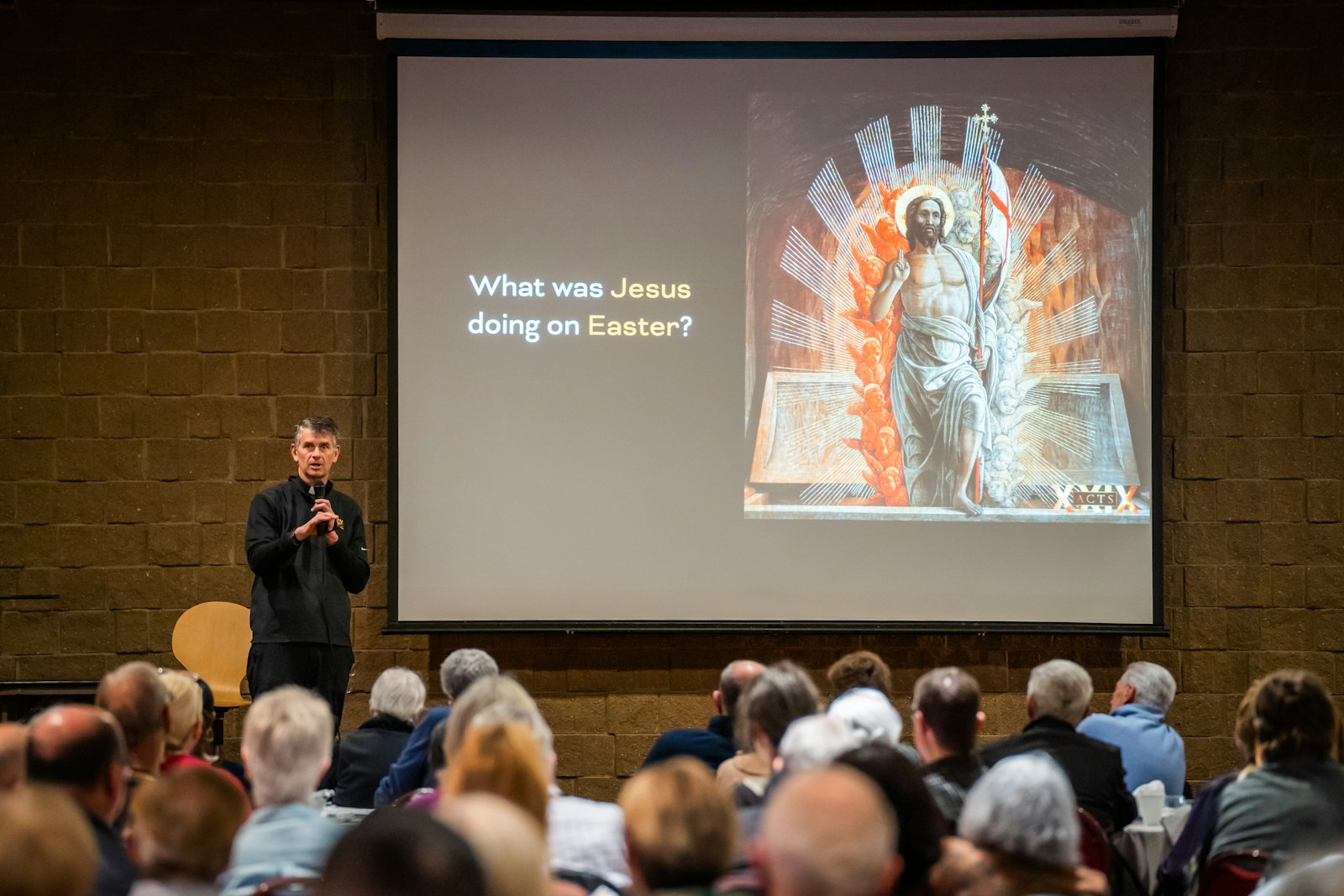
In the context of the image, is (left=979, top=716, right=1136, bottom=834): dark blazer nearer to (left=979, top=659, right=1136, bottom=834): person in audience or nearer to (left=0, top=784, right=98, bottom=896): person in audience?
(left=979, top=659, right=1136, bottom=834): person in audience

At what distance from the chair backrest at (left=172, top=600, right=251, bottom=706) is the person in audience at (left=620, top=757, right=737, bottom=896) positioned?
13.8 feet

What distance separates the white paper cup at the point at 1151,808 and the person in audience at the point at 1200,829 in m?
0.46

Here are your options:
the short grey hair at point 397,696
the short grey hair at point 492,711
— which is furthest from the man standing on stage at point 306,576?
the short grey hair at point 492,711

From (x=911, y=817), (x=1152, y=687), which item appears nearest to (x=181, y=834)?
(x=911, y=817)

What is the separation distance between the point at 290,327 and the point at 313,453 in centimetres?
138

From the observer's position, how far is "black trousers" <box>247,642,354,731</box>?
4.62 m

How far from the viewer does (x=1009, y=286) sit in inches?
228

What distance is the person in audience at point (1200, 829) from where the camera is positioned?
112 inches

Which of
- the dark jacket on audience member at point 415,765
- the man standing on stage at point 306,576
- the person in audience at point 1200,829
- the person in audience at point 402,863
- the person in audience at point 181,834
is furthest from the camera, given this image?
the man standing on stage at point 306,576

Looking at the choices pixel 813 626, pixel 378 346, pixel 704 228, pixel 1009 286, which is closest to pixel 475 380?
pixel 378 346

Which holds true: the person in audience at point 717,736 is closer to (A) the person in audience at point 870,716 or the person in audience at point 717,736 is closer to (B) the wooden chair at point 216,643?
(A) the person in audience at point 870,716

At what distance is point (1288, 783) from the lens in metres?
2.78

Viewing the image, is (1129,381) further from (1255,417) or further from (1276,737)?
(1276,737)

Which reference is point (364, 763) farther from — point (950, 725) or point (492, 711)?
point (950, 725)
